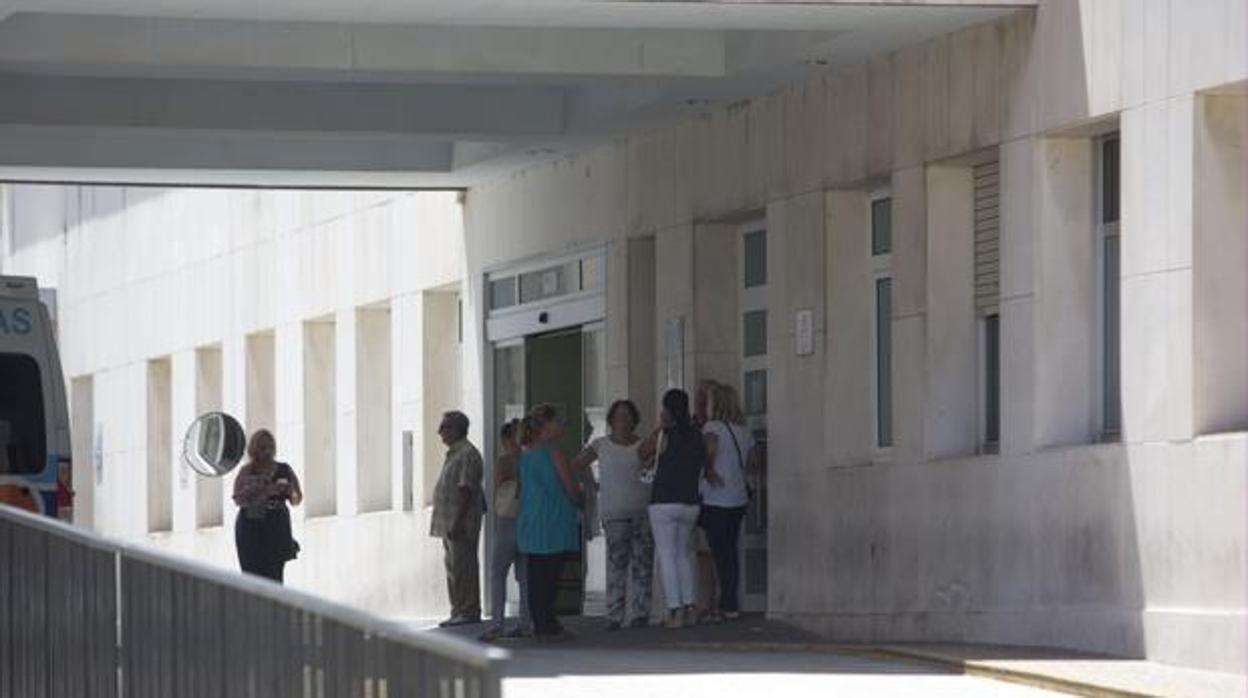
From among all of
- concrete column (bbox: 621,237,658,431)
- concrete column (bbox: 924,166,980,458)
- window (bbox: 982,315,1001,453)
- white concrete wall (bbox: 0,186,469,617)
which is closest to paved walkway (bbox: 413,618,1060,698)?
concrete column (bbox: 924,166,980,458)

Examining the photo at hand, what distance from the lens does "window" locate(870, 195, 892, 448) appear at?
24.8 metres

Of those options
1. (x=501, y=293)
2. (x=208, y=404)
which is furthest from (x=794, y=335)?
(x=208, y=404)

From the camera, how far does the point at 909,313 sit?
23.8 meters

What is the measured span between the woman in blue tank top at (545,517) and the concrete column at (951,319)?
330 centimetres

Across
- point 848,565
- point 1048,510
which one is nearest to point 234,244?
point 848,565

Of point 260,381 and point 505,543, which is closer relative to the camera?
point 505,543

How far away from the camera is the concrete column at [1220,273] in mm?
19750

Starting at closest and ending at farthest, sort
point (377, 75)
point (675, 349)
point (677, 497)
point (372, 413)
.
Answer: point (377, 75) → point (677, 497) → point (675, 349) → point (372, 413)

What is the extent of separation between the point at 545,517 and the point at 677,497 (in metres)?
1.02

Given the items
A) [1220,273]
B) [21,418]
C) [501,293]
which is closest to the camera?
[1220,273]

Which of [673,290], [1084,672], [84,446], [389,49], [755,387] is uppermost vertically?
[389,49]

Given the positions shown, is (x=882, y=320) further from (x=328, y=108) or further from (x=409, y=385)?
(x=409, y=385)

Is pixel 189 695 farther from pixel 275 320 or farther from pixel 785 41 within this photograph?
pixel 275 320

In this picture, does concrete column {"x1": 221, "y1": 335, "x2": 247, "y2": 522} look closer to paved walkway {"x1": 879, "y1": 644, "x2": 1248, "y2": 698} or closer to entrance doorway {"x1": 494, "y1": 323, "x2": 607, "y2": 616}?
entrance doorway {"x1": 494, "y1": 323, "x2": 607, "y2": 616}
